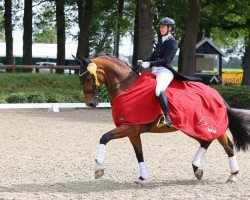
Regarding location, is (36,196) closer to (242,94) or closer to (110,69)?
(110,69)

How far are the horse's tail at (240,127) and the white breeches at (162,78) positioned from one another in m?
1.46

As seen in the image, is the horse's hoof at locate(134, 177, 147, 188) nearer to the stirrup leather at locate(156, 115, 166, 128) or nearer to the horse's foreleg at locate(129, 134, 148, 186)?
the horse's foreleg at locate(129, 134, 148, 186)

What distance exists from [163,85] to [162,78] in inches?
5.3

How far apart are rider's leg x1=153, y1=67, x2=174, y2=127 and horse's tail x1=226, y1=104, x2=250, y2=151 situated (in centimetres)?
149

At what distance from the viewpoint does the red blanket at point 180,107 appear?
846 centimetres

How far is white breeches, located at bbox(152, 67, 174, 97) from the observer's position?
8.59m

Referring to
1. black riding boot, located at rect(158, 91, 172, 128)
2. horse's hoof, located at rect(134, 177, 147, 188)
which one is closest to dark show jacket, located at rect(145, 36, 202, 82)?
black riding boot, located at rect(158, 91, 172, 128)

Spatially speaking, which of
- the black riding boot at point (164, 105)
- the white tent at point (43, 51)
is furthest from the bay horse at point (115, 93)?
the white tent at point (43, 51)

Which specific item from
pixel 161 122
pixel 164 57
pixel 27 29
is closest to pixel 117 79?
pixel 164 57

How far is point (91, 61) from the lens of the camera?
860cm

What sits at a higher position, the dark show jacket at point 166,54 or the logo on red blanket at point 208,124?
the dark show jacket at point 166,54

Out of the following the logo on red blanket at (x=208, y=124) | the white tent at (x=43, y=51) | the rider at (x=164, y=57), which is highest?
the rider at (x=164, y=57)

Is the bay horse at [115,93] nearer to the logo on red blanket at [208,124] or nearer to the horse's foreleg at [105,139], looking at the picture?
the horse's foreleg at [105,139]

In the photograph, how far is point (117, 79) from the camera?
28.6 feet
